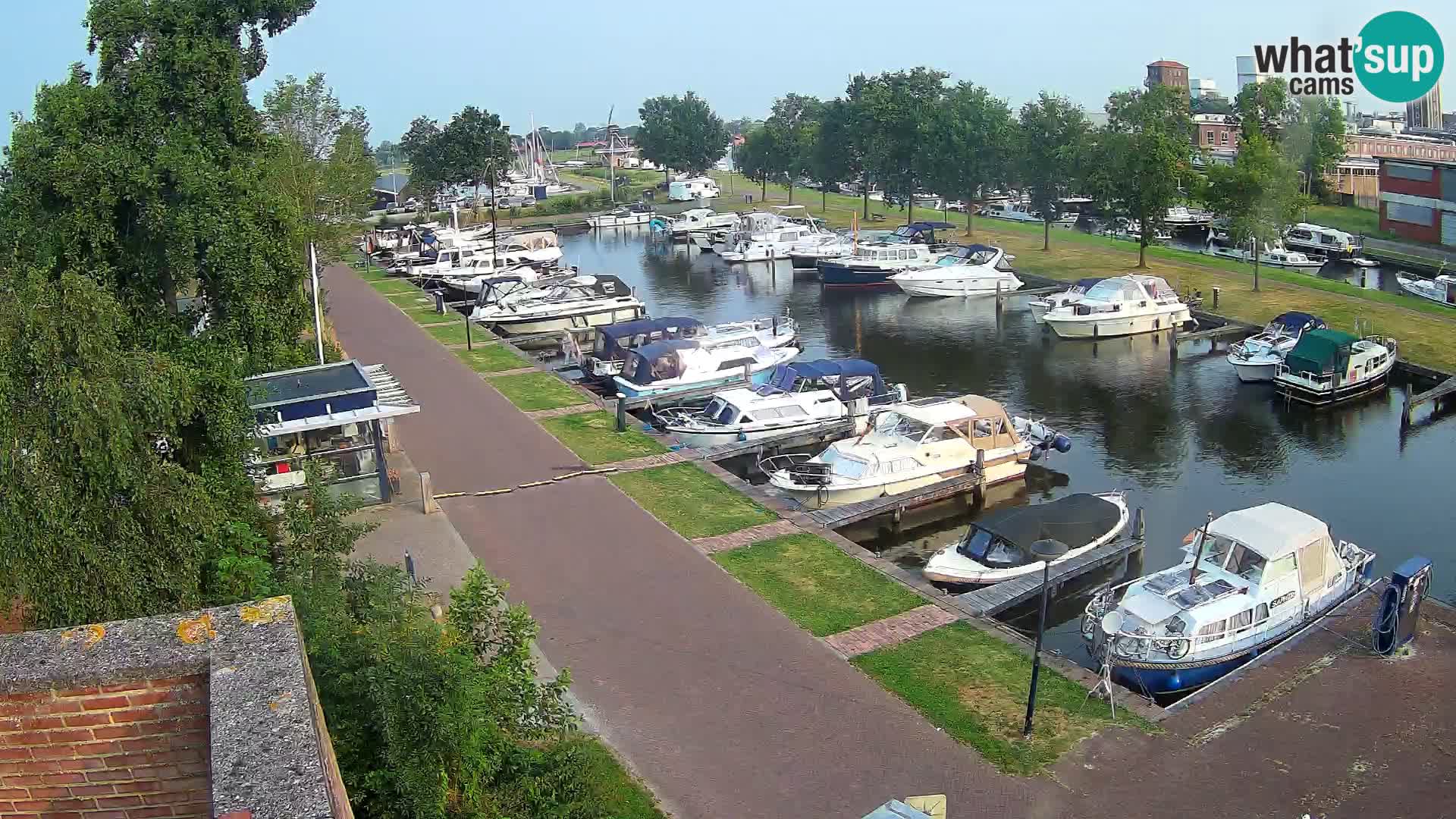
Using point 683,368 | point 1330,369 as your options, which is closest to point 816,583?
point 683,368

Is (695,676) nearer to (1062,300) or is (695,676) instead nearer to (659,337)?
(659,337)

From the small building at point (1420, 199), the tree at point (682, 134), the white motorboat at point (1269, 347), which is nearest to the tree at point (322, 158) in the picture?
the white motorboat at point (1269, 347)

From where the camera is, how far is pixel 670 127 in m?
115

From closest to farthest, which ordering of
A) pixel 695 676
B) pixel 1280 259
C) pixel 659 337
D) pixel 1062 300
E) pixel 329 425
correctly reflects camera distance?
pixel 695 676 → pixel 329 425 → pixel 659 337 → pixel 1062 300 → pixel 1280 259

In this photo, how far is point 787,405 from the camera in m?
30.9

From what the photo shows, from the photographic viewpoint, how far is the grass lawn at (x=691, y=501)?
23125mm

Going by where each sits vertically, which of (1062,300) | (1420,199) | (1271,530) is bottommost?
(1271,530)

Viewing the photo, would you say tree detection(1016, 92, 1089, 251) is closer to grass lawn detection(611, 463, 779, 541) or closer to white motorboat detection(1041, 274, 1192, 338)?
white motorboat detection(1041, 274, 1192, 338)

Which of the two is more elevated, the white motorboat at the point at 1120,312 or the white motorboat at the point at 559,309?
the white motorboat at the point at 559,309

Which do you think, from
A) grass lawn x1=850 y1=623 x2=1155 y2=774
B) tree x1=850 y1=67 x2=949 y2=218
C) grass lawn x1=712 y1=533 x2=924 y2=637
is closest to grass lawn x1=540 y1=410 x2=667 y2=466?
grass lawn x1=712 y1=533 x2=924 y2=637

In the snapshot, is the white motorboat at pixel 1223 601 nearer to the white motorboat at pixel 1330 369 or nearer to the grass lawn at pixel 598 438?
the grass lawn at pixel 598 438

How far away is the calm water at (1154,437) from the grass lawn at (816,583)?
2997 mm

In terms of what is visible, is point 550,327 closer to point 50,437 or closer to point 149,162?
point 149,162

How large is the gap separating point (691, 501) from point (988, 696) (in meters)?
9.68
